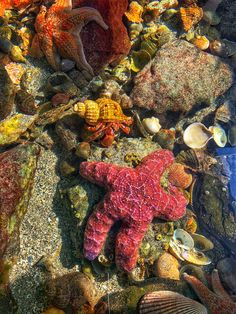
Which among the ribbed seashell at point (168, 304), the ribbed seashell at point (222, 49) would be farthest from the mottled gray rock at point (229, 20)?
the ribbed seashell at point (168, 304)

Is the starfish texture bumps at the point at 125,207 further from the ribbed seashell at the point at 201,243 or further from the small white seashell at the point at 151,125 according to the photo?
the ribbed seashell at the point at 201,243

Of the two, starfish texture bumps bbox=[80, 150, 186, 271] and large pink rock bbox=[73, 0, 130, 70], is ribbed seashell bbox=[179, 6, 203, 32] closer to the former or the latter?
large pink rock bbox=[73, 0, 130, 70]

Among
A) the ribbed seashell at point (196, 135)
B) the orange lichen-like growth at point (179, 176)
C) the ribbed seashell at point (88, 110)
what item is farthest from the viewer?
the ribbed seashell at point (196, 135)

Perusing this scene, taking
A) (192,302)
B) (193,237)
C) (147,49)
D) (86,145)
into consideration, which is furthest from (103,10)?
(192,302)

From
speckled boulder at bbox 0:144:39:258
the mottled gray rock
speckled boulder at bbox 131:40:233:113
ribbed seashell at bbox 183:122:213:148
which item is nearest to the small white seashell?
speckled boulder at bbox 131:40:233:113

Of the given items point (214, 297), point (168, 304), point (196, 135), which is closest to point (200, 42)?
point (196, 135)

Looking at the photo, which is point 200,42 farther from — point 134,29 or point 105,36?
point 105,36
